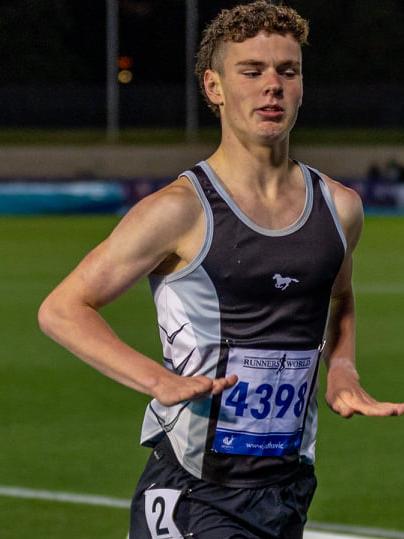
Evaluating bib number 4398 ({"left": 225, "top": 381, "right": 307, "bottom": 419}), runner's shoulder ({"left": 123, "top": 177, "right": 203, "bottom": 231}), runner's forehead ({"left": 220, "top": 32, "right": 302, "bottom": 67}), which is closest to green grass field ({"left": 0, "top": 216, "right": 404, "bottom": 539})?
bib number 4398 ({"left": 225, "top": 381, "right": 307, "bottom": 419})

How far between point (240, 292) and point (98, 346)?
442 millimetres

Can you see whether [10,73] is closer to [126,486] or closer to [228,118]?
[126,486]

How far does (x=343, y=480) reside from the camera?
834 cm

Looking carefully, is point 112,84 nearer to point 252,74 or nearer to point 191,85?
point 191,85

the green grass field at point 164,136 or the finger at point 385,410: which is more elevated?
the finger at point 385,410

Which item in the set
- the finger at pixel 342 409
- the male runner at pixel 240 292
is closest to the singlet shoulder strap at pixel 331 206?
the male runner at pixel 240 292

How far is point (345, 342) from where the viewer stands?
4.42 meters

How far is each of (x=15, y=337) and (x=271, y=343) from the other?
380 inches

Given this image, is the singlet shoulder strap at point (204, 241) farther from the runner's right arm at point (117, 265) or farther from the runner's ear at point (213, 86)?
the runner's ear at point (213, 86)

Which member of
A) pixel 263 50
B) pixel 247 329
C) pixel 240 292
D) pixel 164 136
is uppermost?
pixel 263 50

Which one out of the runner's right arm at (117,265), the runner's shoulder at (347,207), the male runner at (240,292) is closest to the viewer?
the runner's right arm at (117,265)

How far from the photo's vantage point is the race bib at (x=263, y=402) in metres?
4.00

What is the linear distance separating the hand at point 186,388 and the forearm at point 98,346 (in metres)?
0.03

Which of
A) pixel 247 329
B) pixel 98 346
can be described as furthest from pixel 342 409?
pixel 98 346
